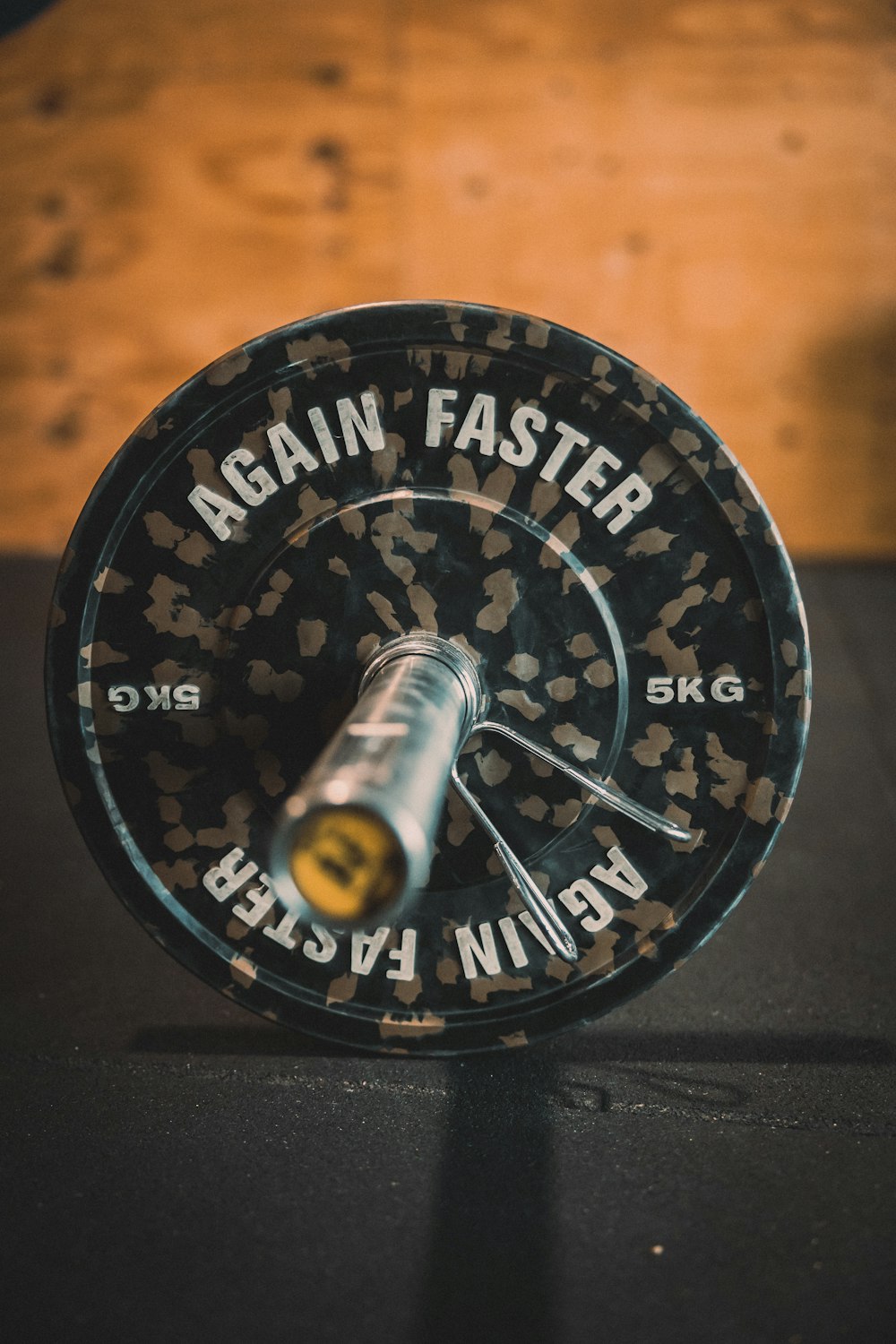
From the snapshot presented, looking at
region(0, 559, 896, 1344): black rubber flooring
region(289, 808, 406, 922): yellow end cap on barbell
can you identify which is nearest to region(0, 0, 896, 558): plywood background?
region(0, 559, 896, 1344): black rubber flooring

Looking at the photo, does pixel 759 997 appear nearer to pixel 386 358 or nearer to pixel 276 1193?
pixel 276 1193

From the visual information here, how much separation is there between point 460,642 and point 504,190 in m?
2.62

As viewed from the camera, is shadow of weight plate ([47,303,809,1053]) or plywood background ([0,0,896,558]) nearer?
shadow of weight plate ([47,303,809,1053])

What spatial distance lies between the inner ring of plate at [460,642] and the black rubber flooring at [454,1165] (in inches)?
8.7

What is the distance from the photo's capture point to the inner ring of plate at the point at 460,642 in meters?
0.80

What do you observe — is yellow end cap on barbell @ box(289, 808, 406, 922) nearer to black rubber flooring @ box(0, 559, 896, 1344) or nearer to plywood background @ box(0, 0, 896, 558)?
black rubber flooring @ box(0, 559, 896, 1344)

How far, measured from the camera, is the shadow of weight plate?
779 mm

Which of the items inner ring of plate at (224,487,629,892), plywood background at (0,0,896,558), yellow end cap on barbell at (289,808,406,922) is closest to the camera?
yellow end cap on barbell at (289,808,406,922)

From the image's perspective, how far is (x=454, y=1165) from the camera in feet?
2.67

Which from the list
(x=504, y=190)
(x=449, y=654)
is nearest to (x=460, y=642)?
(x=449, y=654)

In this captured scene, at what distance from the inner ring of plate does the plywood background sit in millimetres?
2466

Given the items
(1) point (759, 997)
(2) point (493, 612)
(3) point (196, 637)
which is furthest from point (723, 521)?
(1) point (759, 997)

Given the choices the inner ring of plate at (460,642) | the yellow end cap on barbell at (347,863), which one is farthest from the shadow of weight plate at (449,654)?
the yellow end cap on barbell at (347,863)

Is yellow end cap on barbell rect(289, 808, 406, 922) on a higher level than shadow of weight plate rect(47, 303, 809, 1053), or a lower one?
lower
